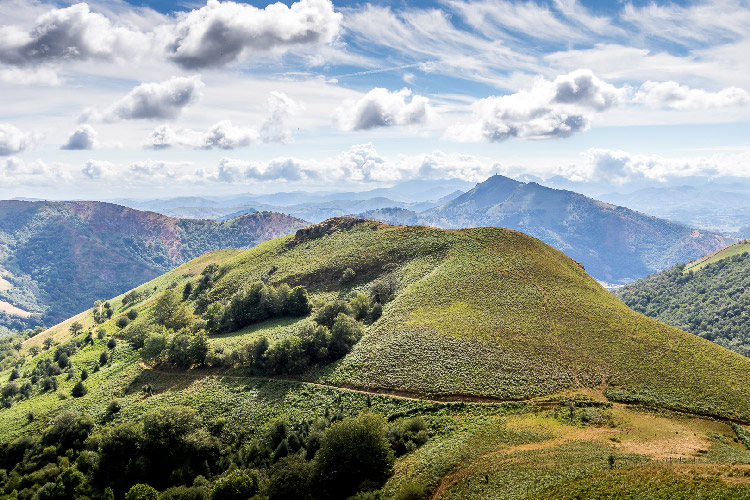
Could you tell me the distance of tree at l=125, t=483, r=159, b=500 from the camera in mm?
62250

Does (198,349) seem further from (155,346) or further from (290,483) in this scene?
(290,483)

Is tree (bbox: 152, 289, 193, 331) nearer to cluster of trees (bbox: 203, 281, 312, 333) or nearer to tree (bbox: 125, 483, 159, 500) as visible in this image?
cluster of trees (bbox: 203, 281, 312, 333)

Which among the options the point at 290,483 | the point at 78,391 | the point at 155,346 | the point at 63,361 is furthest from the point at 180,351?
the point at 290,483

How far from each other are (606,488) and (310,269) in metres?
121

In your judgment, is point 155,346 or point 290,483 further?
point 155,346

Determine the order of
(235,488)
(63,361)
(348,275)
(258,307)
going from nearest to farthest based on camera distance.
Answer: (235,488), (63,361), (258,307), (348,275)

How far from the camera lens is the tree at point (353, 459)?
191 feet

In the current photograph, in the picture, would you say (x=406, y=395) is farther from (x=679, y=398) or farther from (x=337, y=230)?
(x=337, y=230)

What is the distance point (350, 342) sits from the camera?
319 feet

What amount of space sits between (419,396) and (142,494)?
154ft

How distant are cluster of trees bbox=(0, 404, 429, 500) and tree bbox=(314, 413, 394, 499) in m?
0.13

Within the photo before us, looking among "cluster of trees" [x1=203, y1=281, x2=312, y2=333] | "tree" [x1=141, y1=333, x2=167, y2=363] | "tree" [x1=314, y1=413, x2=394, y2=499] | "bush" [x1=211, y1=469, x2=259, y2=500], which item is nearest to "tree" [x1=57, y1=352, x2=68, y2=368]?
"tree" [x1=141, y1=333, x2=167, y2=363]

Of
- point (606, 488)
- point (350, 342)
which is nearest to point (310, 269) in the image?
point (350, 342)

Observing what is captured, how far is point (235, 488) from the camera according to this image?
2392 inches
